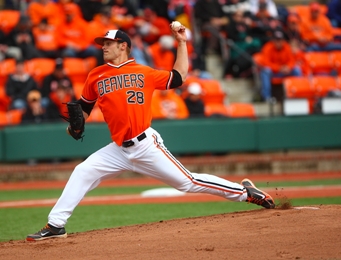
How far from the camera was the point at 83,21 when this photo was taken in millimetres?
16734

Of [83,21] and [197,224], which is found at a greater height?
[83,21]

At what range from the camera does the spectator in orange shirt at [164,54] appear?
16.3m

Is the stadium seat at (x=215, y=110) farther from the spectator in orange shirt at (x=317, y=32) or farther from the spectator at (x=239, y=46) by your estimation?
the spectator in orange shirt at (x=317, y=32)

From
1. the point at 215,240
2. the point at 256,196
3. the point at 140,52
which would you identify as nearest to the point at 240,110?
the point at 140,52

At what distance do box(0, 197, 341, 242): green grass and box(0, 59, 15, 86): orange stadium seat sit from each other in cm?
573

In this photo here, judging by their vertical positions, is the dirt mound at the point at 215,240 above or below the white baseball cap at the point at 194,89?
below

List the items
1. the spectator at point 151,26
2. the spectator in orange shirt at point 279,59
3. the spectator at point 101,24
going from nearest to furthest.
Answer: the spectator at point 101,24
the spectator in orange shirt at point 279,59
the spectator at point 151,26

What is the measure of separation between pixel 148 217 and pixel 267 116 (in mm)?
6514

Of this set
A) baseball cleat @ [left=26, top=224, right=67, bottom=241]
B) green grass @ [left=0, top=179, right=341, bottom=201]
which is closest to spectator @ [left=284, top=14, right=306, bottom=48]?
green grass @ [left=0, top=179, right=341, bottom=201]

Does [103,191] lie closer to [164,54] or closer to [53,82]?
[53,82]

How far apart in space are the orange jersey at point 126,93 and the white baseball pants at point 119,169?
0.14 metres

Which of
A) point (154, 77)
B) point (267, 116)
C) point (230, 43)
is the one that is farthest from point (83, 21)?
point (154, 77)

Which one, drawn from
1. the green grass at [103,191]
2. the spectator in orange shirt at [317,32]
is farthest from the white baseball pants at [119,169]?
the spectator in orange shirt at [317,32]

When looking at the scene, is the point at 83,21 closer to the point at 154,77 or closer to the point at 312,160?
the point at 312,160
